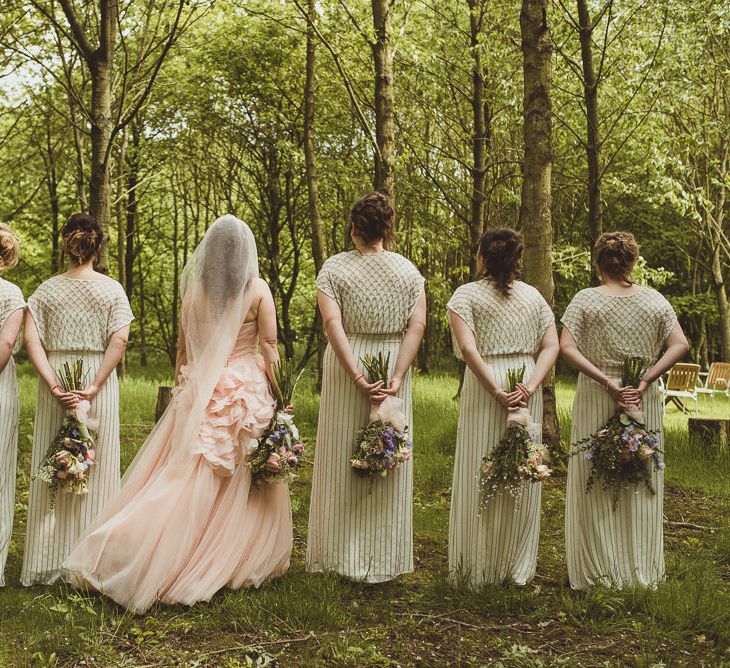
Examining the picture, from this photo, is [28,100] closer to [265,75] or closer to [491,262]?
[265,75]

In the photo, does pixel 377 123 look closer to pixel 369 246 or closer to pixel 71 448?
pixel 369 246

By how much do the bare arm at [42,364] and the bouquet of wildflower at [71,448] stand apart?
0.15ft

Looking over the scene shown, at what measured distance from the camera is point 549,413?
8.39m

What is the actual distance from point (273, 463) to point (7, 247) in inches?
92.0

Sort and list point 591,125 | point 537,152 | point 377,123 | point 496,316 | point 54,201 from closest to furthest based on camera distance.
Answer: point 496,316, point 537,152, point 377,123, point 591,125, point 54,201

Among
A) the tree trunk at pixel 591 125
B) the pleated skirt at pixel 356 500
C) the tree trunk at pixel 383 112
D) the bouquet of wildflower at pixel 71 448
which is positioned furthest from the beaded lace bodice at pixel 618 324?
the tree trunk at pixel 591 125

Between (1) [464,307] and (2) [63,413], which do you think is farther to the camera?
(2) [63,413]

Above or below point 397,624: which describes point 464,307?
above

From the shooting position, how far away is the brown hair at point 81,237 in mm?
5242

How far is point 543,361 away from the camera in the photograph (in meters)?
5.12

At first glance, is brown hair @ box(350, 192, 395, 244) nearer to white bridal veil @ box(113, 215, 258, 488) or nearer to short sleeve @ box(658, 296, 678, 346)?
white bridal veil @ box(113, 215, 258, 488)

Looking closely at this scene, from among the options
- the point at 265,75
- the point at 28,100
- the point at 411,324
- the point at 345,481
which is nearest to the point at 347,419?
the point at 345,481

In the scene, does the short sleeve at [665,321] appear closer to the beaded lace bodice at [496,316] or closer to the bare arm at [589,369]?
the bare arm at [589,369]

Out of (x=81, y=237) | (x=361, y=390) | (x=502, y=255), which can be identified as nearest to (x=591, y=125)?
(x=502, y=255)
